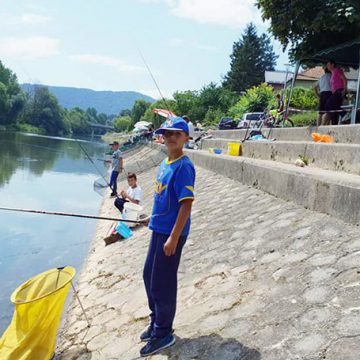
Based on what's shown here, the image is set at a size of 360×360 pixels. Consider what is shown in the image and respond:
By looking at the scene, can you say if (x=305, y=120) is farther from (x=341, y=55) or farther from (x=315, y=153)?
(x=315, y=153)

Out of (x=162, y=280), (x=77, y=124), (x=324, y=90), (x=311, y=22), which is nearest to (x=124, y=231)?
(x=162, y=280)

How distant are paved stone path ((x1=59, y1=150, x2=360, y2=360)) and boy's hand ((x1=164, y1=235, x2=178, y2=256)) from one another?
2.41 feet

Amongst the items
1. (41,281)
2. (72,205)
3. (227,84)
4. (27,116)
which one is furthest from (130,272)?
(27,116)

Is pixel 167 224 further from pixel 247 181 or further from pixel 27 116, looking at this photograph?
pixel 27 116

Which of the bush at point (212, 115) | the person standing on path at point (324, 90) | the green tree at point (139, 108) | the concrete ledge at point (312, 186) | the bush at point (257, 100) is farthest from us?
the green tree at point (139, 108)

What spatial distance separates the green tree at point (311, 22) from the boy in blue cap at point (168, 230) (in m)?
9.07

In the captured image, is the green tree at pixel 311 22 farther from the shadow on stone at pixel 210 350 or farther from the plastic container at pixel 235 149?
the shadow on stone at pixel 210 350

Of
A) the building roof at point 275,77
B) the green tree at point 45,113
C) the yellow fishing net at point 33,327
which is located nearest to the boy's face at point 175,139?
the yellow fishing net at point 33,327

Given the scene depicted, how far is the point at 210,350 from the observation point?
307cm

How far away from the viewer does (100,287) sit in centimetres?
586

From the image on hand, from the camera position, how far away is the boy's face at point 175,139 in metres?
3.28


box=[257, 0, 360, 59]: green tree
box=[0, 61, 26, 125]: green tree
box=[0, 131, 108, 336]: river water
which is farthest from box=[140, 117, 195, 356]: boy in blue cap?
box=[0, 61, 26, 125]: green tree

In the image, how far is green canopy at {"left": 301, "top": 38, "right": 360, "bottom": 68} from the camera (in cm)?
1098

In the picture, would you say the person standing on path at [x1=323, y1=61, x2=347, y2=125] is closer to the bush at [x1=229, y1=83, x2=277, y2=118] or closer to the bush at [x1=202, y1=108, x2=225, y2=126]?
the bush at [x1=229, y1=83, x2=277, y2=118]
